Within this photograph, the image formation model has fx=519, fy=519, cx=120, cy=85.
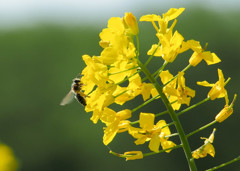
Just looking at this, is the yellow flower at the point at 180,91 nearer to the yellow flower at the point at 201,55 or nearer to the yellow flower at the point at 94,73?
the yellow flower at the point at 201,55

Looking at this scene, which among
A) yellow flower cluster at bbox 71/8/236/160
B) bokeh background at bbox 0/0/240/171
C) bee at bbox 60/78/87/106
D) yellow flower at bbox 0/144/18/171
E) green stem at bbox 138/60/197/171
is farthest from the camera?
bokeh background at bbox 0/0/240/171

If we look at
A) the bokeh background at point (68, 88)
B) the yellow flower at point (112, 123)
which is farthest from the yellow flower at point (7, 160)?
the bokeh background at point (68, 88)

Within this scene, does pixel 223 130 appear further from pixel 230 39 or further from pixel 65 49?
pixel 65 49

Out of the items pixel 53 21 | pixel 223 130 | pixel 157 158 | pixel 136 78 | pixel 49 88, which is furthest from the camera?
pixel 53 21

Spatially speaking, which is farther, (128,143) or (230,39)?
(230,39)

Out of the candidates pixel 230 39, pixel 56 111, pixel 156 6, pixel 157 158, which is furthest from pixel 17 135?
pixel 230 39

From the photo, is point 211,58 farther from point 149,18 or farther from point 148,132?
point 148,132

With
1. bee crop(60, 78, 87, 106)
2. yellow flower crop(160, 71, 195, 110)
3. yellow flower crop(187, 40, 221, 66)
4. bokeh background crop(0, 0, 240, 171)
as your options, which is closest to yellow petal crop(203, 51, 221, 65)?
yellow flower crop(187, 40, 221, 66)

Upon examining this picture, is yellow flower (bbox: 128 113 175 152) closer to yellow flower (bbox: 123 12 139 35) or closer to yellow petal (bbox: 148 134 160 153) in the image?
yellow petal (bbox: 148 134 160 153)
